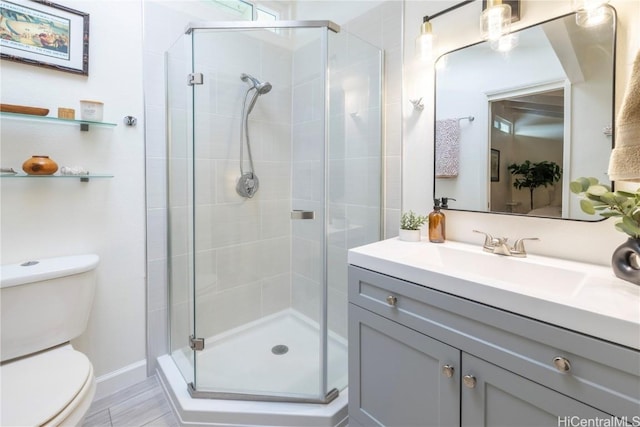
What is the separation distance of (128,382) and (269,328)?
2.69ft

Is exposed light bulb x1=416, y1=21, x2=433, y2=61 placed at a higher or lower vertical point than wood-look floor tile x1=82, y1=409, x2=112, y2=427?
higher

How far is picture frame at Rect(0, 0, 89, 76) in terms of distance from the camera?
1.25 meters

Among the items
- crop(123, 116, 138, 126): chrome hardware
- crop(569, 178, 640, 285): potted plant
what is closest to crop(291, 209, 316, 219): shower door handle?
crop(123, 116, 138, 126): chrome hardware

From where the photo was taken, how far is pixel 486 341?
2.70ft

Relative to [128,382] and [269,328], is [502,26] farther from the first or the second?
[128,382]

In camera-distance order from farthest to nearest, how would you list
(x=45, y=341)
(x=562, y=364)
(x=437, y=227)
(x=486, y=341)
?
1. (x=437, y=227)
2. (x=45, y=341)
3. (x=486, y=341)
4. (x=562, y=364)

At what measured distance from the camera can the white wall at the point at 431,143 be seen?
0.98m

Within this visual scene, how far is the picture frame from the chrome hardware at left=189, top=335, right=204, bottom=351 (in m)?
1.43

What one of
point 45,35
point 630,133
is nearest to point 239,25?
point 45,35

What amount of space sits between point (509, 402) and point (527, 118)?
3.36ft

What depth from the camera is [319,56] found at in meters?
1.49

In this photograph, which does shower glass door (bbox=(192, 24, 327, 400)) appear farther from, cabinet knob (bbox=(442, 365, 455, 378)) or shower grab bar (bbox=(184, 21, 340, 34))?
cabinet knob (bbox=(442, 365, 455, 378))

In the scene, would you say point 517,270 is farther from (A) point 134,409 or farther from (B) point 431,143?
(A) point 134,409

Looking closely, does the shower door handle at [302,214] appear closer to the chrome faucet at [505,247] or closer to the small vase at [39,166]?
the chrome faucet at [505,247]
